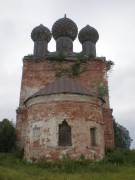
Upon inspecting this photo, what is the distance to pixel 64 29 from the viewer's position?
69.6 ft

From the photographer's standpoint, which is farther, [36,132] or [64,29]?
[64,29]

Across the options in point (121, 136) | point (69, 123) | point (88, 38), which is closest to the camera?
point (69, 123)

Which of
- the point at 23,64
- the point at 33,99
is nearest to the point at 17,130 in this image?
the point at 33,99

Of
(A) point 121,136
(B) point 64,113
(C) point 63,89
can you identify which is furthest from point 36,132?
(A) point 121,136

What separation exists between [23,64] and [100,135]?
25.0 feet

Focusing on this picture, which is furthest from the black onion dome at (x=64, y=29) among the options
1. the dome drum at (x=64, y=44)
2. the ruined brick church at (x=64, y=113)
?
the ruined brick church at (x=64, y=113)

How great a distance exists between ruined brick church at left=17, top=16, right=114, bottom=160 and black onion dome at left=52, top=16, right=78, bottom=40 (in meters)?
2.94

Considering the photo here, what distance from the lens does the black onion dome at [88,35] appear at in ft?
69.6

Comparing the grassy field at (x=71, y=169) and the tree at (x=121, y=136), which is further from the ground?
the tree at (x=121, y=136)

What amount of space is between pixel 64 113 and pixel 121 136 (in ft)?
24.7

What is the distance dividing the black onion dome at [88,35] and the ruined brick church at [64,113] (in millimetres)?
2703

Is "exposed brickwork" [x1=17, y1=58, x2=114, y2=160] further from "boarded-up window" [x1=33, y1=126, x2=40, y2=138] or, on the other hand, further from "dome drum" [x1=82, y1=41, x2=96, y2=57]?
"dome drum" [x1=82, y1=41, x2=96, y2=57]

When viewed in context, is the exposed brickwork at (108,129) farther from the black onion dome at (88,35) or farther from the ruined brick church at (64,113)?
the black onion dome at (88,35)

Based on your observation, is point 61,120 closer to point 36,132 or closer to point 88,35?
point 36,132
